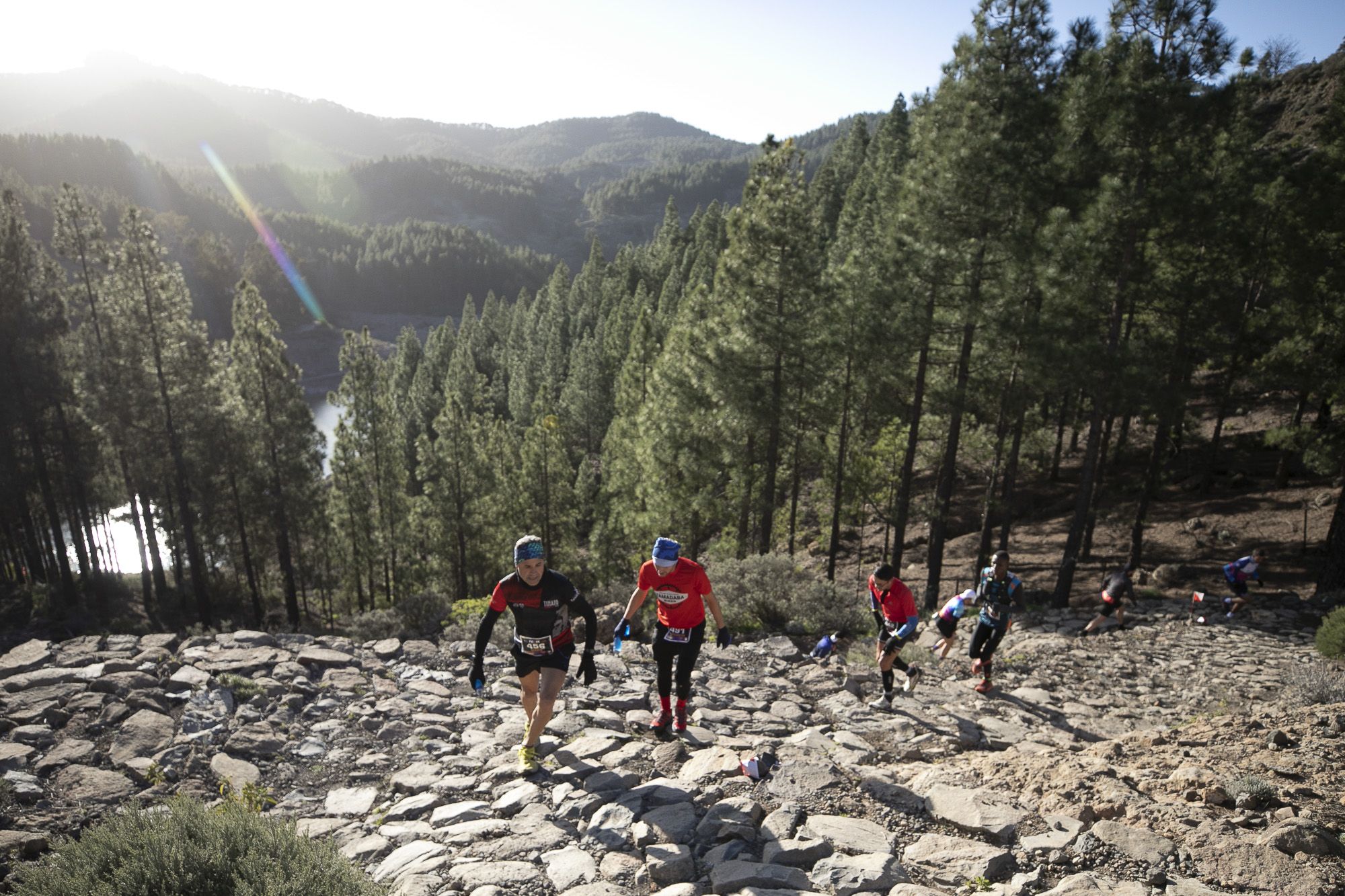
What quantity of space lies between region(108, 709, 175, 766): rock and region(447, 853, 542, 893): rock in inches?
175

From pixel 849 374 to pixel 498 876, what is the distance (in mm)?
18460

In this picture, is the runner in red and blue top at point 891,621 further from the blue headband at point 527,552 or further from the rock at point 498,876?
the rock at point 498,876

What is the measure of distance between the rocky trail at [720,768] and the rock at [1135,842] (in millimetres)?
20

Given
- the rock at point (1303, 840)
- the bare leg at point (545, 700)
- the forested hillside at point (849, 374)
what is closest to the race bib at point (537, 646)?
the bare leg at point (545, 700)

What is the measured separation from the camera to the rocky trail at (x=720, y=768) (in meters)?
4.75

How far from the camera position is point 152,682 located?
8672 millimetres

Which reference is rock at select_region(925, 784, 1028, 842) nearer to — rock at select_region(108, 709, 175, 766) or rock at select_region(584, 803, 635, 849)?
rock at select_region(584, 803, 635, 849)

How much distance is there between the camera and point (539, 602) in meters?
6.45

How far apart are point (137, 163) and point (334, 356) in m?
86.8

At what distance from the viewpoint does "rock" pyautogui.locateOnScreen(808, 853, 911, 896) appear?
4.55m

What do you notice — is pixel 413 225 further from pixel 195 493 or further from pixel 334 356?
pixel 195 493

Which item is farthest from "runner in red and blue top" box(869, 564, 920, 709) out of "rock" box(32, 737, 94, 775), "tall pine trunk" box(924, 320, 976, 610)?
"tall pine trunk" box(924, 320, 976, 610)

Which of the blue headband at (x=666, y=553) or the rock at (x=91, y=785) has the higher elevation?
the blue headband at (x=666, y=553)

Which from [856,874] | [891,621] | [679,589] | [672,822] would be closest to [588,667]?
[679,589]
